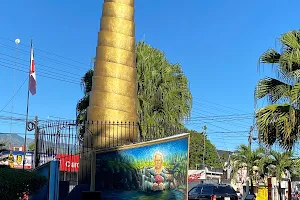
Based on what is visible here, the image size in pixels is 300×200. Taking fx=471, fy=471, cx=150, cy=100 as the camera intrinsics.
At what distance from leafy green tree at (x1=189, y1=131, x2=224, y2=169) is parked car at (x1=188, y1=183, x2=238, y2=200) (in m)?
58.3

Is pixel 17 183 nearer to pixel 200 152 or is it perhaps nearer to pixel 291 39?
pixel 291 39

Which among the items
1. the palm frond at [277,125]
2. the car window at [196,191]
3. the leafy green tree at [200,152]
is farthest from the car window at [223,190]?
the leafy green tree at [200,152]

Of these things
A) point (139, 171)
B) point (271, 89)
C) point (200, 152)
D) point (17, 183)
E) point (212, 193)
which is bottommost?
point (212, 193)

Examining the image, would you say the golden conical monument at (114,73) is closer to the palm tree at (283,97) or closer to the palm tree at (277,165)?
the palm tree at (283,97)

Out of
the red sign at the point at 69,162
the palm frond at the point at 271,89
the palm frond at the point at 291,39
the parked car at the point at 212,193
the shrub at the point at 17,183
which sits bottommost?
the parked car at the point at 212,193

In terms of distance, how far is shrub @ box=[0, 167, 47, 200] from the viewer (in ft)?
35.0

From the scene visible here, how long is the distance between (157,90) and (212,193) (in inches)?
337

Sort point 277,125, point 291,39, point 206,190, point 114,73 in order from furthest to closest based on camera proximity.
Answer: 1. point 206,190
2. point 114,73
3. point 291,39
4. point 277,125

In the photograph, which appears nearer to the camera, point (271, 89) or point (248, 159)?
point (271, 89)

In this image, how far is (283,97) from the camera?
12656 mm

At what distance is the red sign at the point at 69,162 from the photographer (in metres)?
13.5

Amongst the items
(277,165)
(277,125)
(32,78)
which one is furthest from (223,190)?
(277,165)

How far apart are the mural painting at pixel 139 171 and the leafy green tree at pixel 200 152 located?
214ft

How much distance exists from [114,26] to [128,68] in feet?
4.68
